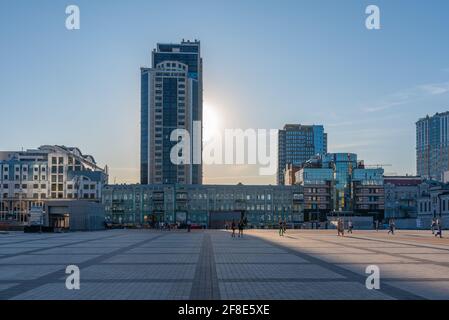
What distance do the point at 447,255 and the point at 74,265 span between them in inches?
696

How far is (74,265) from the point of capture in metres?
22.6

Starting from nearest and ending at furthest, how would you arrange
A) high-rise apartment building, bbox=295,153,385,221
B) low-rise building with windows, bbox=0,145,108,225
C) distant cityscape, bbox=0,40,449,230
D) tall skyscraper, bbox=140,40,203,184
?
distant cityscape, bbox=0,40,449,230 < low-rise building with windows, bbox=0,145,108,225 < high-rise apartment building, bbox=295,153,385,221 < tall skyscraper, bbox=140,40,203,184

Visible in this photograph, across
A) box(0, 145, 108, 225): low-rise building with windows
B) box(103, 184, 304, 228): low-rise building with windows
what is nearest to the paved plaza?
box(103, 184, 304, 228): low-rise building with windows

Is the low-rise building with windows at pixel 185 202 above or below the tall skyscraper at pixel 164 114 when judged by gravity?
below

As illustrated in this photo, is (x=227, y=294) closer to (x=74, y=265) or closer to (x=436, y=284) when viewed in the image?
(x=436, y=284)

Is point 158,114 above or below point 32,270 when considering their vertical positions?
above

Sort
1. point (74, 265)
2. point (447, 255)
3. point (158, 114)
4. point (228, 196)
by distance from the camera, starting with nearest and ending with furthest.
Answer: point (74, 265)
point (447, 255)
point (228, 196)
point (158, 114)

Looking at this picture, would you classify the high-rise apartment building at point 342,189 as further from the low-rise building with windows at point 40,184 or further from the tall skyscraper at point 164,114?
the low-rise building with windows at point 40,184

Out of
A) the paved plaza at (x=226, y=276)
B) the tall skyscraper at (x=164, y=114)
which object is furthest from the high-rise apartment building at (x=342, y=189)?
the paved plaza at (x=226, y=276)

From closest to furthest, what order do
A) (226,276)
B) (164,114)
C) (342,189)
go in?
(226,276) < (342,189) < (164,114)

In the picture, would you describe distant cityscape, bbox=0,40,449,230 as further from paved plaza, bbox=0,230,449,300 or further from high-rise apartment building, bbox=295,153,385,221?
paved plaza, bbox=0,230,449,300

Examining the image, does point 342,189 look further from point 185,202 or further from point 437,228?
point 437,228

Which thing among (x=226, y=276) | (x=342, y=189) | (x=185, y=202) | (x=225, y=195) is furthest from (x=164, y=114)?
(x=226, y=276)
